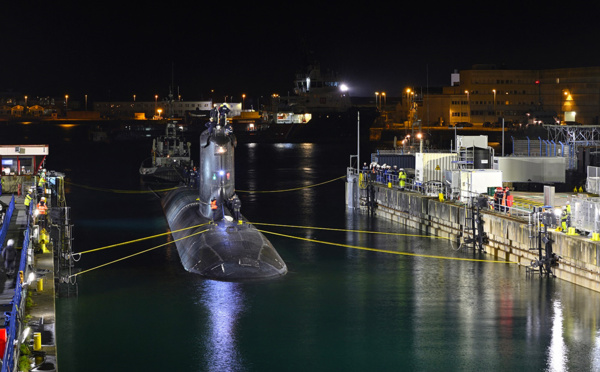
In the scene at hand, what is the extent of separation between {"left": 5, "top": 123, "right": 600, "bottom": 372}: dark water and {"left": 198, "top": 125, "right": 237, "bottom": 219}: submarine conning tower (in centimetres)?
349

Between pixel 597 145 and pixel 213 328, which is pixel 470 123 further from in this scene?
pixel 213 328

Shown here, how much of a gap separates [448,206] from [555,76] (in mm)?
131899

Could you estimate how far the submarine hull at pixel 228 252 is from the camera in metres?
28.2

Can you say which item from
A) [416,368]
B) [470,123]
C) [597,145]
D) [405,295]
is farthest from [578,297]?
[470,123]

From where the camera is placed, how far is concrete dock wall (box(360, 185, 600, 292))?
27500mm

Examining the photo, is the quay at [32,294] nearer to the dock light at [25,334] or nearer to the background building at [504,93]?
the dock light at [25,334]

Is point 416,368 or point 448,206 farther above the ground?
point 448,206

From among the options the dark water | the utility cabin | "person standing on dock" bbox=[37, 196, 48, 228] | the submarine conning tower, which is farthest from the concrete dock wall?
the utility cabin

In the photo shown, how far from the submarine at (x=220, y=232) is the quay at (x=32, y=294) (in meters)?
5.21

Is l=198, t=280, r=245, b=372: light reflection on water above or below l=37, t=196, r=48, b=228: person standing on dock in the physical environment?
below

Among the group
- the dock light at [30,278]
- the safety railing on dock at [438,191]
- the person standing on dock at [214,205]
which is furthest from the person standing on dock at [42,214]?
the safety railing on dock at [438,191]

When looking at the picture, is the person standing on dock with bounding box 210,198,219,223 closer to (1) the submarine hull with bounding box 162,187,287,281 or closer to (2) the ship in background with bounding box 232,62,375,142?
(1) the submarine hull with bounding box 162,187,287,281

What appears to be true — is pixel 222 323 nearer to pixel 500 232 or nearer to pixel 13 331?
pixel 13 331

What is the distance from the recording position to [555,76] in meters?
161
